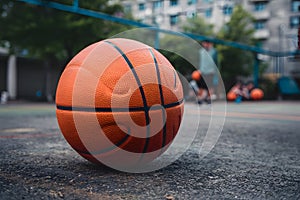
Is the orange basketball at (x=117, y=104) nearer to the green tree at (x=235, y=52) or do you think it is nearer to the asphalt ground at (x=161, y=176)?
the asphalt ground at (x=161, y=176)

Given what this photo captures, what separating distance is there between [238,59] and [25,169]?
24331 mm

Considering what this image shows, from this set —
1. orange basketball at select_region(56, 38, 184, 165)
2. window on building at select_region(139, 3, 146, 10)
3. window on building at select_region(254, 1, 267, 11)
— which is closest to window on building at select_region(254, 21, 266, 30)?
window on building at select_region(254, 1, 267, 11)

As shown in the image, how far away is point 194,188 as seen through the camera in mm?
2211

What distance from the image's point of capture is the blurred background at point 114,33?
15398mm

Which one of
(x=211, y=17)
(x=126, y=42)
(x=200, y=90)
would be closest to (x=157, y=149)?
(x=126, y=42)

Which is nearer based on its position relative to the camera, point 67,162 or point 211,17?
point 67,162

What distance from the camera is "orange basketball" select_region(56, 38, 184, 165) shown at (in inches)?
97.1

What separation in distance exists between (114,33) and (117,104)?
1504 cm

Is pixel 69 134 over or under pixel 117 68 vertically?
under

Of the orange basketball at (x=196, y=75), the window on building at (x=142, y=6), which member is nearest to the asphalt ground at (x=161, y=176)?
the orange basketball at (x=196, y=75)

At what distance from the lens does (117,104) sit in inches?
96.3

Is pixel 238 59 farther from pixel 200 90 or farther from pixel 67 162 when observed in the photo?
pixel 67 162

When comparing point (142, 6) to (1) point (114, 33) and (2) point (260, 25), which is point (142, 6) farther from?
(2) point (260, 25)

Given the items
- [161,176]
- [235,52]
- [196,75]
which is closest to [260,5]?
[235,52]
